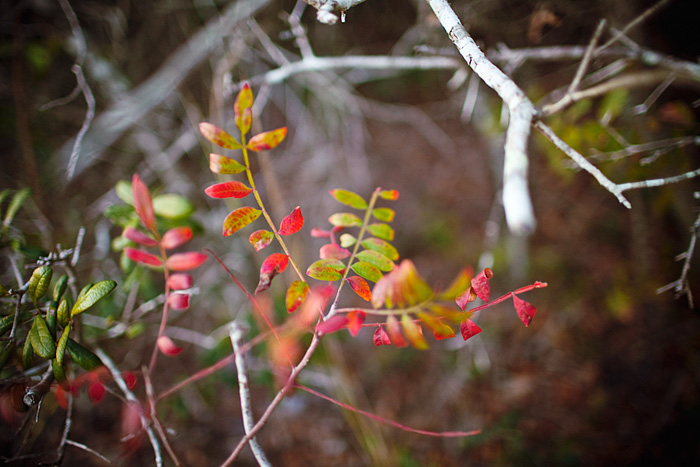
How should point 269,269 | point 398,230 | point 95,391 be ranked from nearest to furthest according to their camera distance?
point 269,269 → point 95,391 → point 398,230

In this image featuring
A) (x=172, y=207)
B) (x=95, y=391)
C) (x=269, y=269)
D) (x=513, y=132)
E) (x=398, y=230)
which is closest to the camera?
(x=513, y=132)

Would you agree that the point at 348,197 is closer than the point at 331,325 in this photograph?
No

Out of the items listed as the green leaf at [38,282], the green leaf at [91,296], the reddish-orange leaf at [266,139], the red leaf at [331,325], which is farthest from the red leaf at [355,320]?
the green leaf at [38,282]

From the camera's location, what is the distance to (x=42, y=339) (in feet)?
1.98

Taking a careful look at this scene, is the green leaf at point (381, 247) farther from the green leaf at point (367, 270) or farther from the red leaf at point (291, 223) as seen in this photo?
the red leaf at point (291, 223)

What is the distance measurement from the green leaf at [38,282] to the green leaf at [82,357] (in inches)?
4.4

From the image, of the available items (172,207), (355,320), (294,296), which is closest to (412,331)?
(355,320)

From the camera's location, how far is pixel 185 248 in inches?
85.1

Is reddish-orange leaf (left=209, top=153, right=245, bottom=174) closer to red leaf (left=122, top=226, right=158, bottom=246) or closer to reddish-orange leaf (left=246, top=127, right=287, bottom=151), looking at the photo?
reddish-orange leaf (left=246, top=127, right=287, bottom=151)

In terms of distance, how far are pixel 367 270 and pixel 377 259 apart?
28mm

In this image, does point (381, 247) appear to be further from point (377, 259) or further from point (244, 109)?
point (244, 109)

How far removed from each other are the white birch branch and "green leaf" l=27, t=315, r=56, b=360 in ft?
2.60

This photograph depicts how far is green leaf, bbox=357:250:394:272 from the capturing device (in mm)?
610

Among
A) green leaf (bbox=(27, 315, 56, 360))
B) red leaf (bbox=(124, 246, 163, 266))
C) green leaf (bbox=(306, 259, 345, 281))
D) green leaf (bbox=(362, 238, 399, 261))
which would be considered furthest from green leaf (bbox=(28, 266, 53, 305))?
green leaf (bbox=(362, 238, 399, 261))
